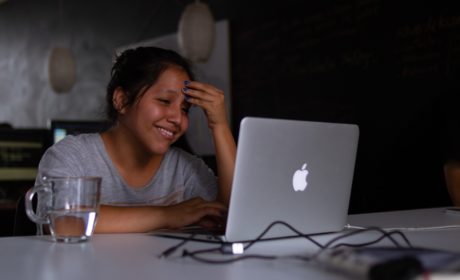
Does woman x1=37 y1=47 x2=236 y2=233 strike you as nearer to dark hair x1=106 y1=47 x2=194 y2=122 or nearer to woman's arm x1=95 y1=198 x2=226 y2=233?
dark hair x1=106 y1=47 x2=194 y2=122

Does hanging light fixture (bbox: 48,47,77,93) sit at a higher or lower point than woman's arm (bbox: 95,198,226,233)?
higher

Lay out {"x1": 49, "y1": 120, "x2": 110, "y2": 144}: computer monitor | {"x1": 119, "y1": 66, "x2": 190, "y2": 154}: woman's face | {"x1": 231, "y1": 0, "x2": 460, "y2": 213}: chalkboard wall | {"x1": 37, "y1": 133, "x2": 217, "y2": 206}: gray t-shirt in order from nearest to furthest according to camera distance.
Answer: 1. {"x1": 37, "y1": 133, "x2": 217, "y2": 206}: gray t-shirt
2. {"x1": 119, "y1": 66, "x2": 190, "y2": 154}: woman's face
3. {"x1": 49, "y1": 120, "x2": 110, "y2": 144}: computer monitor
4. {"x1": 231, "y1": 0, "x2": 460, "y2": 213}: chalkboard wall

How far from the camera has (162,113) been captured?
167cm

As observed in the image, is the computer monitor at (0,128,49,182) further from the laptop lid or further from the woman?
the laptop lid

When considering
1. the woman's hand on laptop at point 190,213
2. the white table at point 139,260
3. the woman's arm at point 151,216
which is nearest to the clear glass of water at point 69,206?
the white table at point 139,260

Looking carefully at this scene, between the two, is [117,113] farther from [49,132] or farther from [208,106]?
[49,132]

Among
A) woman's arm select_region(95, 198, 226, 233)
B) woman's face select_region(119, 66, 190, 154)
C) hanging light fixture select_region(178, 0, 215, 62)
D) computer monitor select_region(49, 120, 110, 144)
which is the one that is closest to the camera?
woman's arm select_region(95, 198, 226, 233)

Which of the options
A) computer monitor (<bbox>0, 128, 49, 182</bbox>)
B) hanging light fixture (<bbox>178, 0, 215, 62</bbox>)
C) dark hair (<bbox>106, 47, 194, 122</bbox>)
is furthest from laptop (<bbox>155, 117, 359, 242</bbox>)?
hanging light fixture (<bbox>178, 0, 215, 62</bbox>)

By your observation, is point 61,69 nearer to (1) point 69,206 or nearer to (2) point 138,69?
(2) point 138,69

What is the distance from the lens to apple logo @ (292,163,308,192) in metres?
1.12

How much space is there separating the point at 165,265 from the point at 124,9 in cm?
508

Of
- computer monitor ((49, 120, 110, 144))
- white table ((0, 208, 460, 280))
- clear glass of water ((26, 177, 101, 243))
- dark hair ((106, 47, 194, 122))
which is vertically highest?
dark hair ((106, 47, 194, 122))

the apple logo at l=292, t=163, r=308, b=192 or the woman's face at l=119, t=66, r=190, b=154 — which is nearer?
the apple logo at l=292, t=163, r=308, b=192

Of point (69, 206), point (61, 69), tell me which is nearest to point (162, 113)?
point (69, 206)
